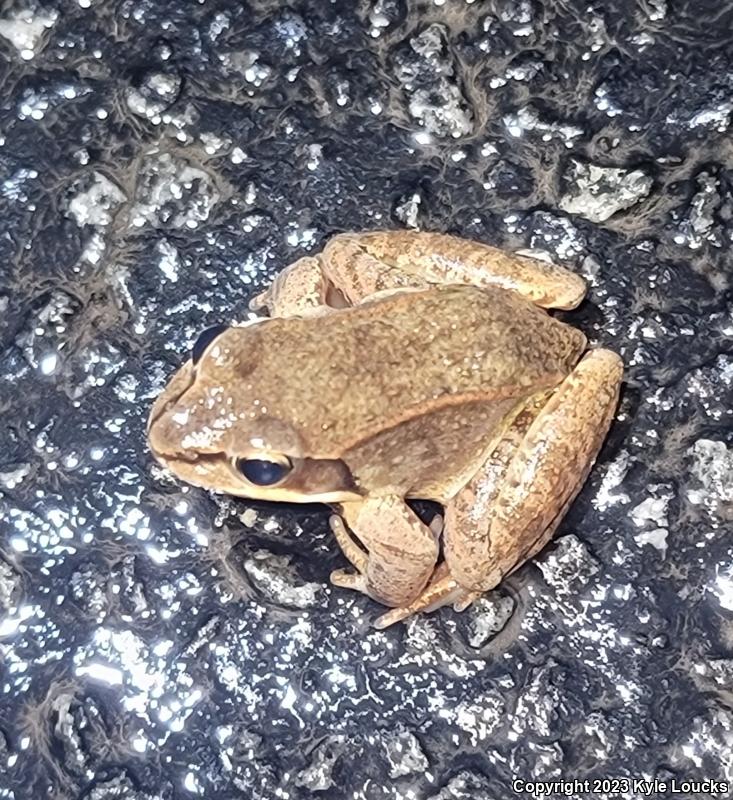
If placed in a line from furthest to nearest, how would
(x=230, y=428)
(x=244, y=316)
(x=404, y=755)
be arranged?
(x=244, y=316) < (x=404, y=755) < (x=230, y=428)

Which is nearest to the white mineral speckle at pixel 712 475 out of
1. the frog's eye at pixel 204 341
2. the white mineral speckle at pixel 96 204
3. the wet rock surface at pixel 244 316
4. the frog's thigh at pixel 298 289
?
the wet rock surface at pixel 244 316

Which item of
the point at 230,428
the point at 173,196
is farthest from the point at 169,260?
the point at 230,428

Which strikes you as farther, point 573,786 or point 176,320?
point 176,320

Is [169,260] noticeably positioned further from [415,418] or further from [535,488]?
[535,488]

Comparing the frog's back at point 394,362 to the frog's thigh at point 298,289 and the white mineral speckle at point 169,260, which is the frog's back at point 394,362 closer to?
the frog's thigh at point 298,289

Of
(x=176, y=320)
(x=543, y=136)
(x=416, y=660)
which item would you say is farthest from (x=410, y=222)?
(x=416, y=660)

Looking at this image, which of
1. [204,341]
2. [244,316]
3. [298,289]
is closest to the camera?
[204,341]

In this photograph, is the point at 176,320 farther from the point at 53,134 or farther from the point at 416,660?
the point at 416,660

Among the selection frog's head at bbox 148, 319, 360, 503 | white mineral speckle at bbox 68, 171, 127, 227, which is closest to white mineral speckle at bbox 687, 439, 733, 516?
frog's head at bbox 148, 319, 360, 503
